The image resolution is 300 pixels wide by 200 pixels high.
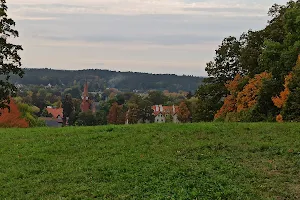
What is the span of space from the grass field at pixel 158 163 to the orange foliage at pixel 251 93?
16.6 m

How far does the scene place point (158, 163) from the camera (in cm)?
1147

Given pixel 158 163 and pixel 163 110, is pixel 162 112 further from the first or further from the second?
pixel 158 163

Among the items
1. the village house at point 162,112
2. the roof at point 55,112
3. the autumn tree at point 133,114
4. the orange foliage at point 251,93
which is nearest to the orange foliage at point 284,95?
the orange foliage at point 251,93

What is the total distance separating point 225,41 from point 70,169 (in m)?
32.5

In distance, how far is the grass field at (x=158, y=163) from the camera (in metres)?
9.09

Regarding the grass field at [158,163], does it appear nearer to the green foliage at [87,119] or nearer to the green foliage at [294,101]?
the green foliage at [294,101]

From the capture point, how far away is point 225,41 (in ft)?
137

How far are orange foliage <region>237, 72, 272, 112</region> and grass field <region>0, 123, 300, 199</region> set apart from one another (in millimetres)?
16559

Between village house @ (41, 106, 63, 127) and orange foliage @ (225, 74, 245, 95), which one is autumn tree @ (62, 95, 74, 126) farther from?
orange foliage @ (225, 74, 245, 95)

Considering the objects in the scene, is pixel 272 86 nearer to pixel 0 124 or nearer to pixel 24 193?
pixel 0 124

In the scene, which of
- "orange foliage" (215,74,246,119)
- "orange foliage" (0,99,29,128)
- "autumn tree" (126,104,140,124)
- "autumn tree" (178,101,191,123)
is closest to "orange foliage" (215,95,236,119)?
"orange foliage" (215,74,246,119)

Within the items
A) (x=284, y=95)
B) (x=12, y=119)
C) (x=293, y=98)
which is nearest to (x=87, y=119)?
(x=12, y=119)

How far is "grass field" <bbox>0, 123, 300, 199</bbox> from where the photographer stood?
9086 mm

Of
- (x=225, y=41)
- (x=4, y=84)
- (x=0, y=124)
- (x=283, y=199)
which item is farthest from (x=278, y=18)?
(x=283, y=199)
